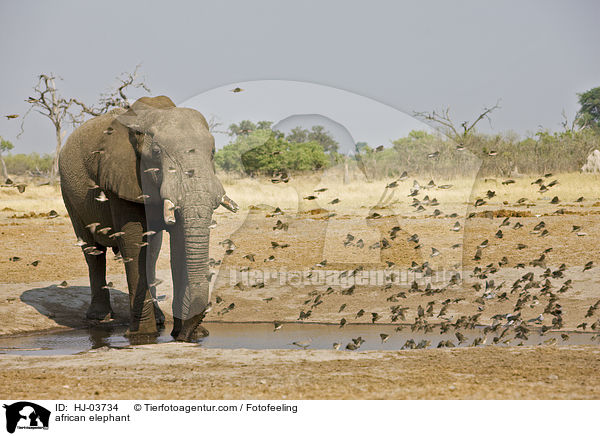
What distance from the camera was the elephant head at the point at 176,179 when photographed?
8.05 meters

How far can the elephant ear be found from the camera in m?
8.83

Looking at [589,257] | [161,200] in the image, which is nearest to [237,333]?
[161,200]

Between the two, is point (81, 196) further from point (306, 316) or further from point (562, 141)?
point (562, 141)

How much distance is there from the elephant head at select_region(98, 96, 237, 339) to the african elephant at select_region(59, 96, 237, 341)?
0.04 ft

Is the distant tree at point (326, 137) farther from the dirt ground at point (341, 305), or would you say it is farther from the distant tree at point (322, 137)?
the dirt ground at point (341, 305)

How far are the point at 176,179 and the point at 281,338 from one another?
2453 millimetres

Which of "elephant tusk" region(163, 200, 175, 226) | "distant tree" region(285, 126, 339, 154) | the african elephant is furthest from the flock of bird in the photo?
"distant tree" region(285, 126, 339, 154)

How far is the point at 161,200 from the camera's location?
28.6ft

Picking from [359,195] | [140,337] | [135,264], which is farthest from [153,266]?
[359,195]

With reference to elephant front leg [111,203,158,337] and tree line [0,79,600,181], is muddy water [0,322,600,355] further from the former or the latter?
tree line [0,79,600,181]

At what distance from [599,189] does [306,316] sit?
20800mm

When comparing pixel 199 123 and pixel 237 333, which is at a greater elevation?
pixel 199 123
